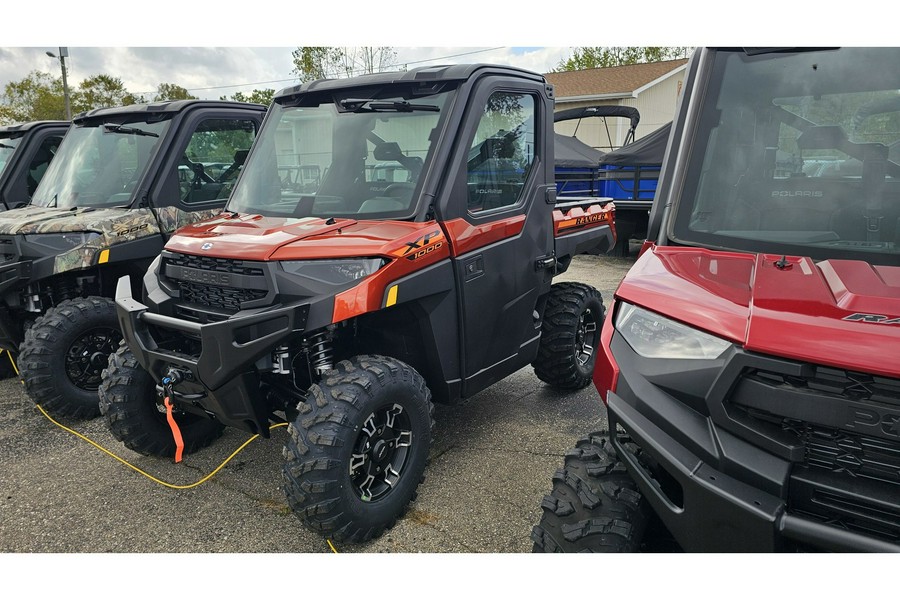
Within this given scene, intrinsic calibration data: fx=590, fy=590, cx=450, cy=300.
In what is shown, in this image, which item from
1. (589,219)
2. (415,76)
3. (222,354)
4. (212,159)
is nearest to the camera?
(222,354)

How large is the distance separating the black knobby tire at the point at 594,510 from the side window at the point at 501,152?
6.08 ft

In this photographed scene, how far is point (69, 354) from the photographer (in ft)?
14.5

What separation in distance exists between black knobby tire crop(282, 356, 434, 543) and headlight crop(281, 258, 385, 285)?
43 centimetres

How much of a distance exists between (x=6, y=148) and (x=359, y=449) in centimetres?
777

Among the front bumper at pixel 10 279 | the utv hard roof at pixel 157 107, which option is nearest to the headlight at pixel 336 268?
the front bumper at pixel 10 279

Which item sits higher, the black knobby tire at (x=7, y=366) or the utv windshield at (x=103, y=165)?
the utv windshield at (x=103, y=165)

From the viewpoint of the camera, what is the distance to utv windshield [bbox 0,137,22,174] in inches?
297

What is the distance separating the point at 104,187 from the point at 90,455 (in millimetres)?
2476

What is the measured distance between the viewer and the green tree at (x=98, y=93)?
28.4 m

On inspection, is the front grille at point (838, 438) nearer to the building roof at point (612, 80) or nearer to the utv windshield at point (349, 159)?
the utv windshield at point (349, 159)

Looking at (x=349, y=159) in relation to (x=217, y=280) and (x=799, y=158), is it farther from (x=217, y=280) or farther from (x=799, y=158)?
(x=799, y=158)

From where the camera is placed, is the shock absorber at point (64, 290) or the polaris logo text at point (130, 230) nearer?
the polaris logo text at point (130, 230)

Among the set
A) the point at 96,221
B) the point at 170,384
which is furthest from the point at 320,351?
the point at 96,221

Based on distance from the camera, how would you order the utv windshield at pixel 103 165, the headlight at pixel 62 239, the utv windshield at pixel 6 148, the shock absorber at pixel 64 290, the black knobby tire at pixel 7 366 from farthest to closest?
the utv windshield at pixel 6 148
the black knobby tire at pixel 7 366
the utv windshield at pixel 103 165
the shock absorber at pixel 64 290
the headlight at pixel 62 239
